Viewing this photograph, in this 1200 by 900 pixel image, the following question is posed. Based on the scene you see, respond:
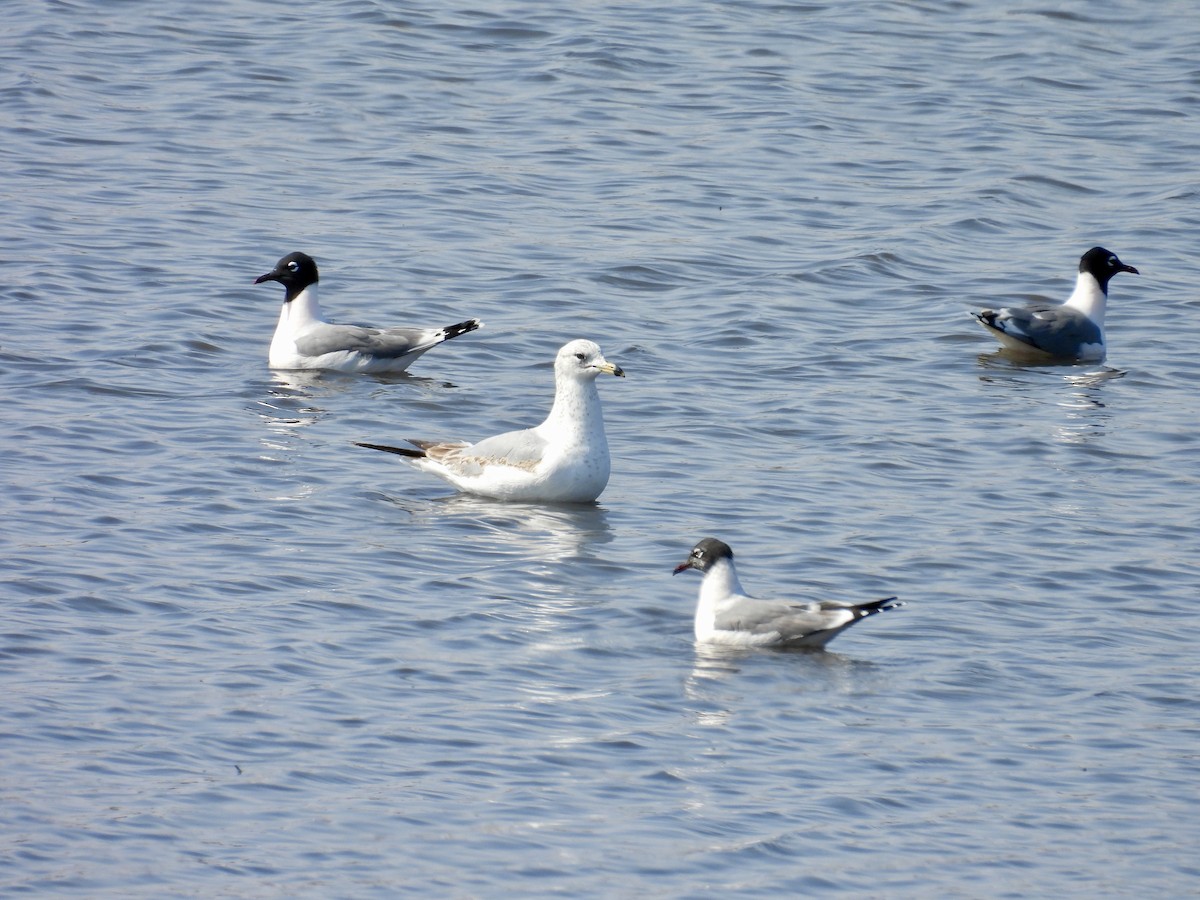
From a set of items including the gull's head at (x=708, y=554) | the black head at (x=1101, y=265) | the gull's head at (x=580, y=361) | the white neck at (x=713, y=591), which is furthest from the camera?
the black head at (x=1101, y=265)

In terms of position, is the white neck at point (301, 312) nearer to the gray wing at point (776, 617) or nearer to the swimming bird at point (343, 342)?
the swimming bird at point (343, 342)

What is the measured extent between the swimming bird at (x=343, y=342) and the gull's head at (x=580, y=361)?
225 cm

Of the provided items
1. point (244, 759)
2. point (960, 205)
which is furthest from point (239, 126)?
point (244, 759)

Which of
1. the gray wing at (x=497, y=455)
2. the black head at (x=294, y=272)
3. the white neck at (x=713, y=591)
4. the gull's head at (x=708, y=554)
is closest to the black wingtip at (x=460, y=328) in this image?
the black head at (x=294, y=272)

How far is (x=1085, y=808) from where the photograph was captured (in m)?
7.25

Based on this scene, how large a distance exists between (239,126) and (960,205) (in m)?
7.31

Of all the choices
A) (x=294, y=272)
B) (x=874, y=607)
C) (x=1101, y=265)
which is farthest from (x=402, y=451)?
(x=1101, y=265)

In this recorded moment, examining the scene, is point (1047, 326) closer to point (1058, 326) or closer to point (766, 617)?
point (1058, 326)

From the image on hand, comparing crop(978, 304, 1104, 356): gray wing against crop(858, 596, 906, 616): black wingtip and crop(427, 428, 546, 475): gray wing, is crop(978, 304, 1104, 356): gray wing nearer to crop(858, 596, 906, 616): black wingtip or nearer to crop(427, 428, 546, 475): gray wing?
crop(427, 428, 546, 475): gray wing

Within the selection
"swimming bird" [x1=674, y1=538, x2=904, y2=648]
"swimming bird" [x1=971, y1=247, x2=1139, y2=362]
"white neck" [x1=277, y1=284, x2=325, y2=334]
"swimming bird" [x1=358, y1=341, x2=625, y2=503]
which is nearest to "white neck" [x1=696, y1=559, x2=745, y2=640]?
"swimming bird" [x1=674, y1=538, x2=904, y2=648]

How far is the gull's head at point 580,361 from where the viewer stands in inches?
445

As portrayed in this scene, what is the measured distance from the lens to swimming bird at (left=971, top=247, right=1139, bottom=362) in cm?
1452

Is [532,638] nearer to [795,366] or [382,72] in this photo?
[795,366]

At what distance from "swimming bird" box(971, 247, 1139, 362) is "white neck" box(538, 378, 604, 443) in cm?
440
